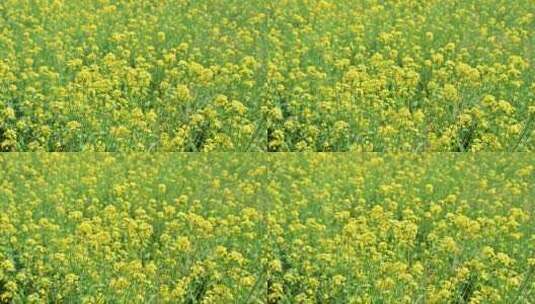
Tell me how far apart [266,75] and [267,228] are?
1118 mm

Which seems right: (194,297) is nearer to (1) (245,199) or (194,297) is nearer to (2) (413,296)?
(1) (245,199)

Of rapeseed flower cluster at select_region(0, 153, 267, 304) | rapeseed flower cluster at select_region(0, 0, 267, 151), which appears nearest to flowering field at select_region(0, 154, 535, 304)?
rapeseed flower cluster at select_region(0, 153, 267, 304)

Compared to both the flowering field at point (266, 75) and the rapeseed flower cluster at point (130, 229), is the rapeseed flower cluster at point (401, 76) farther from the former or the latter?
the rapeseed flower cluster at point (130, 229)

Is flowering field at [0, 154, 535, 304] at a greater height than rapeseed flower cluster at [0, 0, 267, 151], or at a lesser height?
lesser

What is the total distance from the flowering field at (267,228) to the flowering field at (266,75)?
16 cm

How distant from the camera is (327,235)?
8.11 metres

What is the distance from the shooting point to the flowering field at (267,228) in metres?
7.93

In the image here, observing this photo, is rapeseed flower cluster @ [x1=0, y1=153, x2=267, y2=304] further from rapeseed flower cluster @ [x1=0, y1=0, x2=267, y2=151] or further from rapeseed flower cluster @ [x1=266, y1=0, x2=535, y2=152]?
rapeseed flower cluster @ [x1=266, y1=0, x2=535, y2=152]

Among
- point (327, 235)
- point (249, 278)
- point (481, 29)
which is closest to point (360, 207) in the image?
point (327, 235)

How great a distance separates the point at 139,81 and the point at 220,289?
5.15 feet

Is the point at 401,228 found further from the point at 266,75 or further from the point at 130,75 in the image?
the point at 130,75

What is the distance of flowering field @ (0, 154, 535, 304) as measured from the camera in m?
7.93

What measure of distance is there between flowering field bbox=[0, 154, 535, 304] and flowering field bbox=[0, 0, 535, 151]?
160 millimetres

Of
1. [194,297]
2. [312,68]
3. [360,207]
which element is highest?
[312,68]
